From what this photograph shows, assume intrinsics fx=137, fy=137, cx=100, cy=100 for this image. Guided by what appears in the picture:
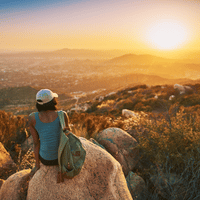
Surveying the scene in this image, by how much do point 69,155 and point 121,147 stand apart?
2710mm

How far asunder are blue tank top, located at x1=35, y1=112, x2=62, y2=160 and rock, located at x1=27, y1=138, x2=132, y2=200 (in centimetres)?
34

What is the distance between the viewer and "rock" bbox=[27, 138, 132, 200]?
227 centimetres

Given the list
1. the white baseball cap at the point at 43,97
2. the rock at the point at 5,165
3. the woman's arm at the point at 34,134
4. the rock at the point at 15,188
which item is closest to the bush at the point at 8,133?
the rock at the point at 5,165

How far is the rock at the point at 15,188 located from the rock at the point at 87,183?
1.08 ft

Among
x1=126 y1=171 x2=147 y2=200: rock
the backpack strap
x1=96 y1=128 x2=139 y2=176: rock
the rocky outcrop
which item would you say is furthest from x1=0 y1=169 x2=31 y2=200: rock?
x1=96 y1=128 x2=139 y2=176: rock

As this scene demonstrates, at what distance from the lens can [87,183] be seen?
2465 millimetres

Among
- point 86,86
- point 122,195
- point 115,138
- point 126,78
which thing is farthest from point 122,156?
point 126,78

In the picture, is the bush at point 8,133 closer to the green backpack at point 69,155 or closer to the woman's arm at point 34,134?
the woman's arm at point 34,134

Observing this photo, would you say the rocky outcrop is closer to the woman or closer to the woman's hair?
the woman

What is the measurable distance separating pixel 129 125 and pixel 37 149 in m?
4.19

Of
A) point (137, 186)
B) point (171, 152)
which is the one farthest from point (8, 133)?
point (171, 152)

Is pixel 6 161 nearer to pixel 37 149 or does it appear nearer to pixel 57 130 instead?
pixel 37 149

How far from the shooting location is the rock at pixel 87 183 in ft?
7.45

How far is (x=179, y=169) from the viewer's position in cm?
379
